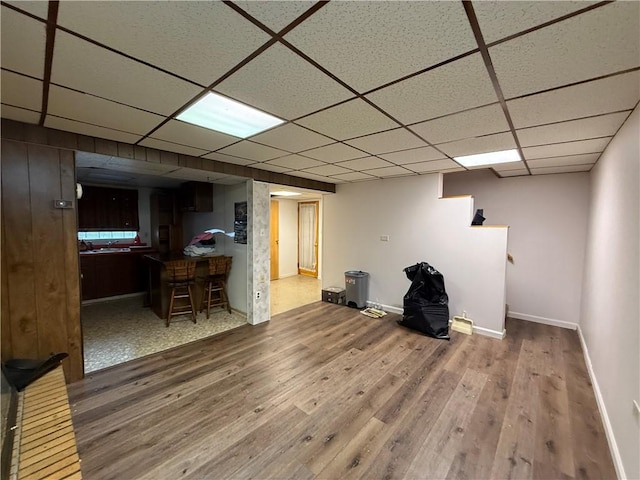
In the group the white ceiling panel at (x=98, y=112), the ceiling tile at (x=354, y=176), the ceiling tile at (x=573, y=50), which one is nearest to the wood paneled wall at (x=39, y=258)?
the white ceiling panel at (x=98, y=112)

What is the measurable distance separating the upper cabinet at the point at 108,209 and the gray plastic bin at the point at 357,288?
5.16 m

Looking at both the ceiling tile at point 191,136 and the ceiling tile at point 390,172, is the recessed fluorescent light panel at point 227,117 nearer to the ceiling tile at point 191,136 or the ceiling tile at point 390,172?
the ceiling tile at point 191,136

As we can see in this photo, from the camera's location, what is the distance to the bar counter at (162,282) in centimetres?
433

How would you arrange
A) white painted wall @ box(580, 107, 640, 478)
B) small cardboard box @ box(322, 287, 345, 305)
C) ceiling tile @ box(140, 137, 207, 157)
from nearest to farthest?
1. white painted wall @ box(580, 107, 640, 478)
2. ceiling tile @ box(140, 137, 207, 157)
3. small cardboard box @ box(322, 287, 345, 305)

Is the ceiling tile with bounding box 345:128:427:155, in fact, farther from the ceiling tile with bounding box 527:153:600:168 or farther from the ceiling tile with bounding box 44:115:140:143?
the ceiling tile with bounding box 44:115:140:143

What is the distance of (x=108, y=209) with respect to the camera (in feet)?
19.2

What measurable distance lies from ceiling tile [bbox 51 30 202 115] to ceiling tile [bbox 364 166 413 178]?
2873 mm

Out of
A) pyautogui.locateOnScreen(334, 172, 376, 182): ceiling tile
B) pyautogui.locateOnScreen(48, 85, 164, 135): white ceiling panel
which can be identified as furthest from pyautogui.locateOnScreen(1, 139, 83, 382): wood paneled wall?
pyautogui.locateOnScreen(334, 172, 376, 182): ceiling tile

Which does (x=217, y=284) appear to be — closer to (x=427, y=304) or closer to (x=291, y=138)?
(x=291, y=138)

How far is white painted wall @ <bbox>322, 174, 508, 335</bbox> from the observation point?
380 centimetres

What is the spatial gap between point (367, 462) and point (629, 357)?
1.83 meters

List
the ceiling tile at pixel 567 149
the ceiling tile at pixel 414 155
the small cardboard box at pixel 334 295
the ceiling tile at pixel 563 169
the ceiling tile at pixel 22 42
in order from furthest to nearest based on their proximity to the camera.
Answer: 1. the small cardboard box at pixel 334 295
2. the ceiling tile at pixel 563 169
3. the ceiling tile at pixel 414 155
4. the ceiling tile at pixel 567 149
5. the ceiling tile at pixel 22 42

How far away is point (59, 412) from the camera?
1.71 m

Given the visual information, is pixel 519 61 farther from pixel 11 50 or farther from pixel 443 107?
pixel 11 50
